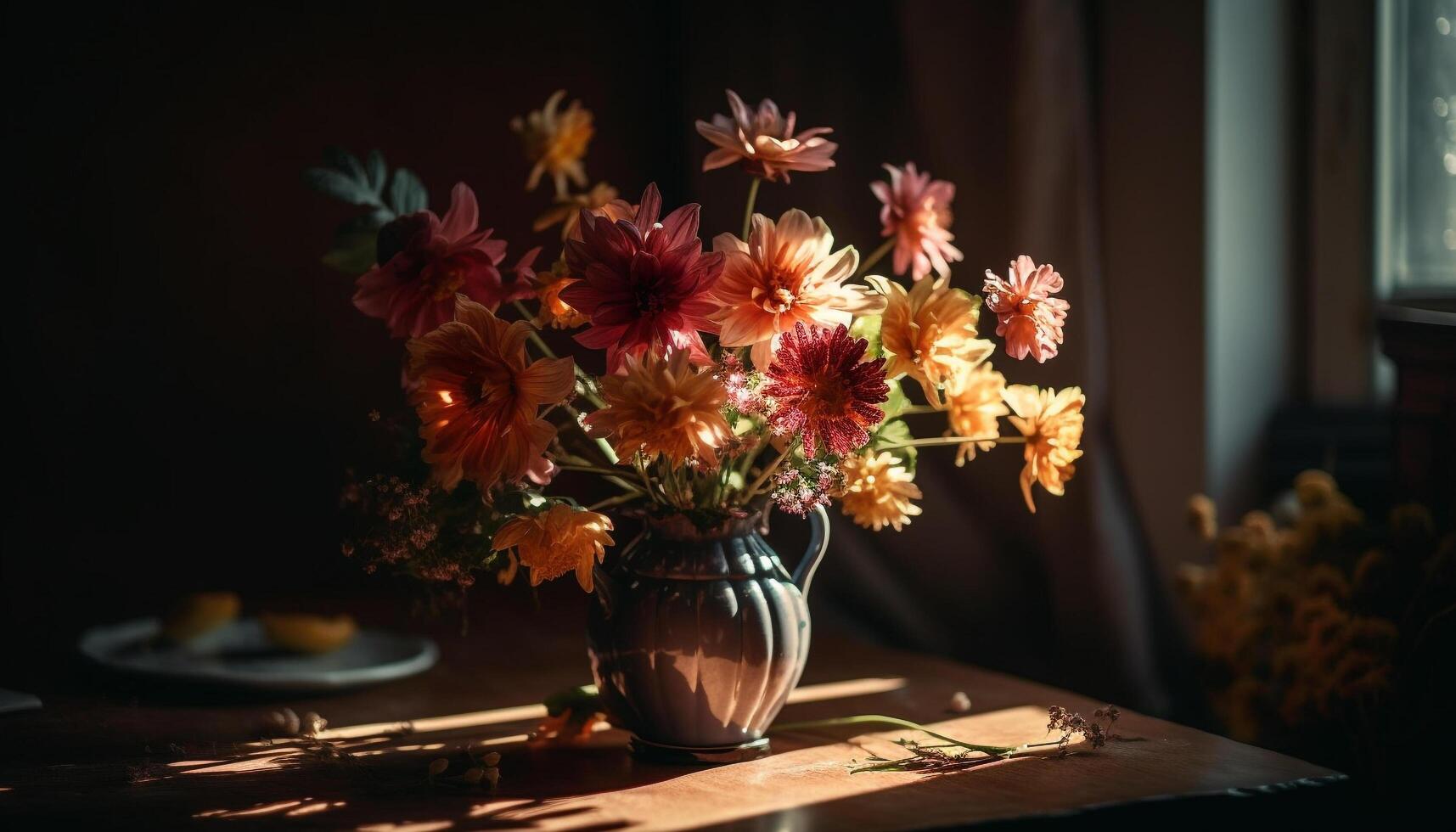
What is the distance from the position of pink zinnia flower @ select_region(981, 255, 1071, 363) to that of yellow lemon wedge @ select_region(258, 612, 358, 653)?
831 millimetres

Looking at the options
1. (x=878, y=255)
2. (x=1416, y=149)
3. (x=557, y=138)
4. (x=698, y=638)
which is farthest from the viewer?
(x=1416, y=149)

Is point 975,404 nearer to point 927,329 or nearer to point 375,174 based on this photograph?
point 927,329

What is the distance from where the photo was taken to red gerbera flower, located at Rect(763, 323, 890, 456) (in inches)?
35.8

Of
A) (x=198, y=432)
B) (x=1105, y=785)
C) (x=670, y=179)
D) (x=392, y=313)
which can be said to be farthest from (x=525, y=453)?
(x=198, y=432)

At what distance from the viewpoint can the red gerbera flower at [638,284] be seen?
0.91 m

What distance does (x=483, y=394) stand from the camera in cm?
93

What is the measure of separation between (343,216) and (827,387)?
4.24 ft

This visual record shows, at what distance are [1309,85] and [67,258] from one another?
166 centimetres

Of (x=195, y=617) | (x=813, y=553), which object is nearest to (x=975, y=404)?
(x=813, y=553)

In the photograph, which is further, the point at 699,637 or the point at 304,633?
the point at 304,633

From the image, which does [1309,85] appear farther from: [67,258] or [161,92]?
[67,258]

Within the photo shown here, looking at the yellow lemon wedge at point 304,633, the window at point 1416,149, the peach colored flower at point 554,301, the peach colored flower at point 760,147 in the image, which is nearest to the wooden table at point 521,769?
the yellow lemon wedge at point 304,633

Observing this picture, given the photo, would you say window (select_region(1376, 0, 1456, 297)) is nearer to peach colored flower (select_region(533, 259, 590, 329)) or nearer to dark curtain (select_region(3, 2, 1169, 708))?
dark curtain (select_region(3, 2, 1169, 708))

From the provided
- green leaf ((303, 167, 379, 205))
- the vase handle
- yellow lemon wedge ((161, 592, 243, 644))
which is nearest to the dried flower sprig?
the vase handle
